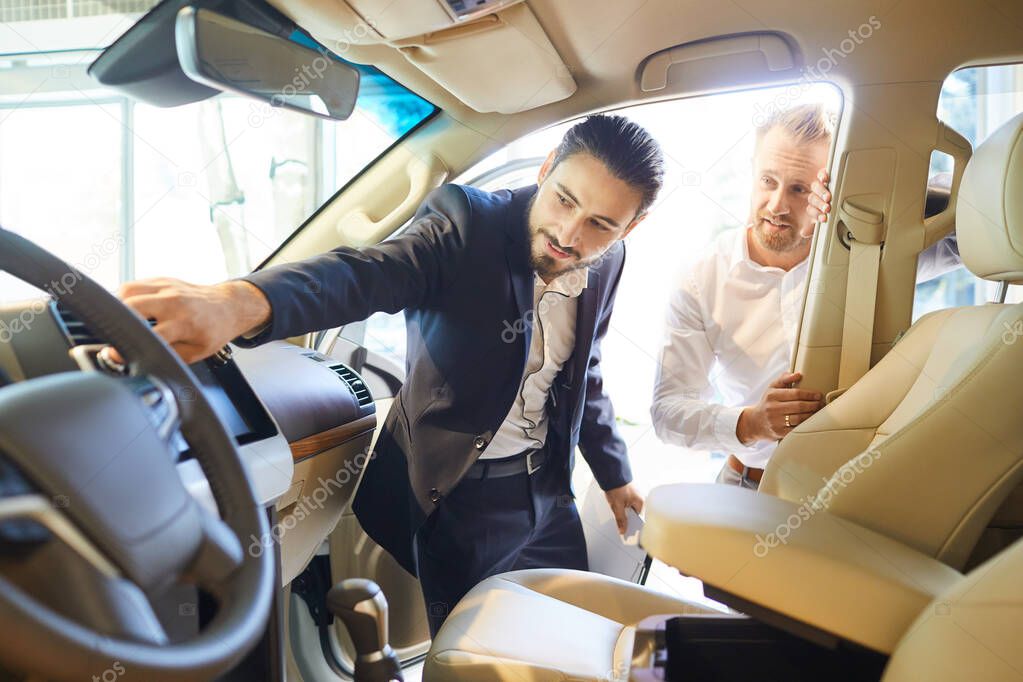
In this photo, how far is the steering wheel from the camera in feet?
1.54

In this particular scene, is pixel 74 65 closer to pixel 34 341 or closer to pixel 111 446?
pixel 34 341

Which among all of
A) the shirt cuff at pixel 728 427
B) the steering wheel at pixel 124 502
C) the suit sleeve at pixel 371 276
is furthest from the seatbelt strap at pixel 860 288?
the steering wheel at pixel 124 502

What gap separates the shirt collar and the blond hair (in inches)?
22.9

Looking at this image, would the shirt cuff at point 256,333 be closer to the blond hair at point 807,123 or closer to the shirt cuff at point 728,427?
the shirt cuff at point 728,427

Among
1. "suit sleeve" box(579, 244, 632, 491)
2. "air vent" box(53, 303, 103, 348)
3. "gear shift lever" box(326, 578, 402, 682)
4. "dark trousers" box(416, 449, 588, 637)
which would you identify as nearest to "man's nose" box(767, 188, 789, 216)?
"suit sleeve" box(579, 244, 632, 491)

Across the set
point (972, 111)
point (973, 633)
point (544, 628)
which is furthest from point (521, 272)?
point (972, 111)

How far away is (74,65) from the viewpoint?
1596mm

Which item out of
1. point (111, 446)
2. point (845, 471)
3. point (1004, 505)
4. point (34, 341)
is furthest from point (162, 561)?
point (1004, 505)

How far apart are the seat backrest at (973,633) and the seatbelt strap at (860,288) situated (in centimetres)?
81

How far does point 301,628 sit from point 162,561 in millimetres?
1392

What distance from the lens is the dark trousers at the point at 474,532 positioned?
1806 mm

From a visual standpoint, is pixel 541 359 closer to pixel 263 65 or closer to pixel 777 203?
pixel 777 203

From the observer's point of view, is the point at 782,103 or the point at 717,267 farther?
the point at 717,267

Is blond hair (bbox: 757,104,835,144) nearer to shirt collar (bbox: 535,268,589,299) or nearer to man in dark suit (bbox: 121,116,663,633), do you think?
man in dark suit (bbox: 121,116,663,633)
